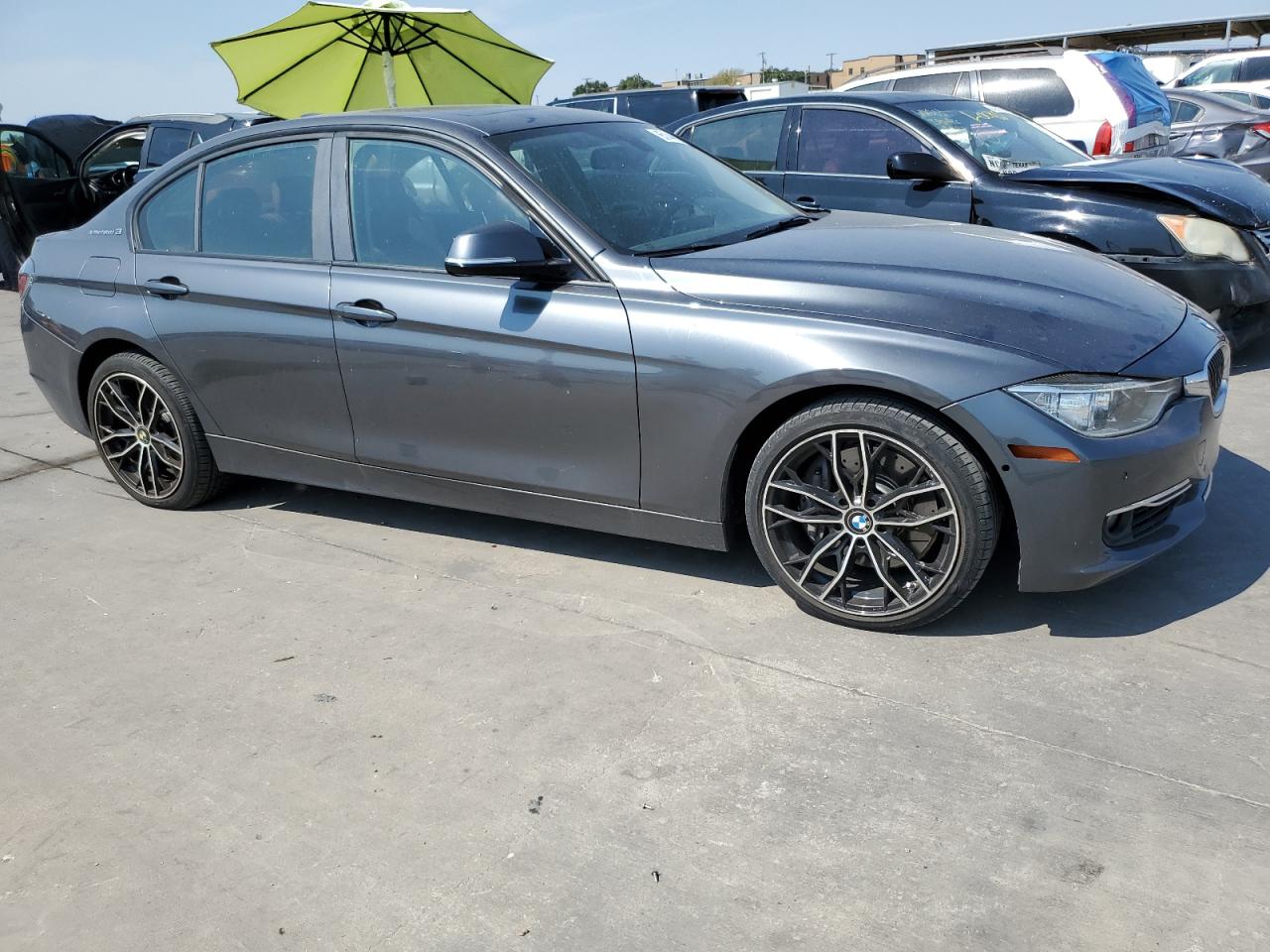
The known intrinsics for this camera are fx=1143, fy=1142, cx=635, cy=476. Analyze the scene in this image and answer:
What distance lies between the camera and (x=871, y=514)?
3.50 m

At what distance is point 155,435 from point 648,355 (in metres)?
2.61

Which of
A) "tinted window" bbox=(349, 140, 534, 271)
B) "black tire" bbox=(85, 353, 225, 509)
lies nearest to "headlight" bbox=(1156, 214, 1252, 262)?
"tinted window" bbox=(349, 140, 534, 271)

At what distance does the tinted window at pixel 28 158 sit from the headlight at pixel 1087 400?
11641 mm

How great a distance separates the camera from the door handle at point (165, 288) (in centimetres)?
474

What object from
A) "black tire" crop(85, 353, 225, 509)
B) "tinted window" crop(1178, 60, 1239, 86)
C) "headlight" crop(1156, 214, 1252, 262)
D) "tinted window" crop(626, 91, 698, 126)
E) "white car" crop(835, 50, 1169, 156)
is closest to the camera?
"black tire" crop(85, 353, 225, 509)

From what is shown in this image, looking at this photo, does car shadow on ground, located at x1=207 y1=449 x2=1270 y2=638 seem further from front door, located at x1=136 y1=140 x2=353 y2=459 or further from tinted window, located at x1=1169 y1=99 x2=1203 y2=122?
tinted window, located at x1=1169 y1=99 x2=1203 y2=122

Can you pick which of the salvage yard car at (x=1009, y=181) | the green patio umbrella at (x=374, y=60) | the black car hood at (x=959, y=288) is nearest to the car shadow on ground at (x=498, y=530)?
the black car hood at (x=959, y=288)

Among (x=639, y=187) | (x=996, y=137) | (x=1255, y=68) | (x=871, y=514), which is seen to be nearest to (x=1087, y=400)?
(x=871, y=514)

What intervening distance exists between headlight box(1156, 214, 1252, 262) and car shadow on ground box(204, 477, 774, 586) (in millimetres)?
3291

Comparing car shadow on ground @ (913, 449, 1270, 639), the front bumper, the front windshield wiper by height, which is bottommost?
car shadow on ground @ (913, 449, 1270, 639)

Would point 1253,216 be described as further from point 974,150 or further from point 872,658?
point 872,658

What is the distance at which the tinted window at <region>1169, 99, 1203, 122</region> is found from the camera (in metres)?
14.7

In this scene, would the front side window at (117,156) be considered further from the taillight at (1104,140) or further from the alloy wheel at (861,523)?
the alloy wheel at (861,523)

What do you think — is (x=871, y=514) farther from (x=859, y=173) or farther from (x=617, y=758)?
(x=859, y=173)
